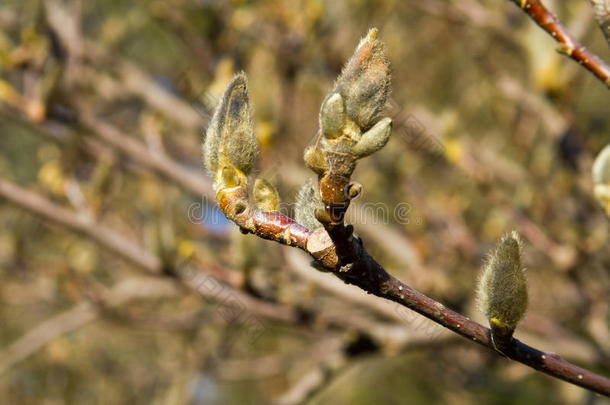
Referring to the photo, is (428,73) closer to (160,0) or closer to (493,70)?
(493,70)

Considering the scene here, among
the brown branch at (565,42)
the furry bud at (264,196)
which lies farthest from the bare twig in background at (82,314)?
the brown branch at (565,42)

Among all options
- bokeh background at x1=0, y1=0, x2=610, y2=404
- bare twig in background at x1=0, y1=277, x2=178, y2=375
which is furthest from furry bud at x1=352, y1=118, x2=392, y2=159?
bare twig in background at x1=0, y1=277, x2=178, y2=375

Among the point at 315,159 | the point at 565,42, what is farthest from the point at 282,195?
the point at 315,159

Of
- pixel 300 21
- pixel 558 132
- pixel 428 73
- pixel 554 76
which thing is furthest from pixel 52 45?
pixel 428 73

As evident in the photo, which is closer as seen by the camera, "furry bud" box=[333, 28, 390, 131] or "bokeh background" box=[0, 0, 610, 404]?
"furry bud" box=[333, 28, 390, 131]

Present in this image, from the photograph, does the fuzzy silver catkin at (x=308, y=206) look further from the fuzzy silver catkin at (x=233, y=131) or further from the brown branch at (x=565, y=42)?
the brown branch at (x=565, y=42)

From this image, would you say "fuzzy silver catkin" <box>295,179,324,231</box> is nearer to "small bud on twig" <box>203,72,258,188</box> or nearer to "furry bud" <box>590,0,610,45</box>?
"small bud on twig" <box>203,72,258,188</box>
